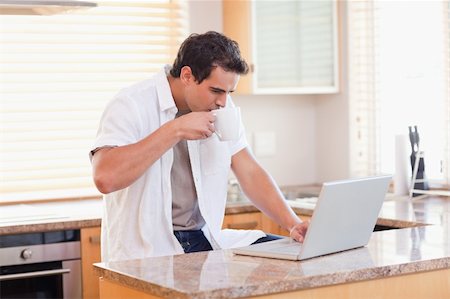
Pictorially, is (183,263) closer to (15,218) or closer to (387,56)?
(15,218)

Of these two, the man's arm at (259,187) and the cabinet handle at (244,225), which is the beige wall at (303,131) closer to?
the cabinet handle at (244,225)

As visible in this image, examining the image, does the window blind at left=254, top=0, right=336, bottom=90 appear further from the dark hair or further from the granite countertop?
the granite countertop

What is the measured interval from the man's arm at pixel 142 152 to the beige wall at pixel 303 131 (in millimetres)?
1798

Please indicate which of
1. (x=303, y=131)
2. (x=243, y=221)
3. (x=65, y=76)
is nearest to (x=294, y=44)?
(x=303, y=131)

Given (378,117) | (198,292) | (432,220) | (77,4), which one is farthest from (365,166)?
(198,292)

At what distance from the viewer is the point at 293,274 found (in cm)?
228

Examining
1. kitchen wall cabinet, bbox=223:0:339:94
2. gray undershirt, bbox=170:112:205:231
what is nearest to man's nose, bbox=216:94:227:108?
gray undershirt, bbox=170:112:205:231

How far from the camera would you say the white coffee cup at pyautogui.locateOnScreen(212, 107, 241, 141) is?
2.79 m

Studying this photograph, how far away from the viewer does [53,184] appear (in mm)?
4230

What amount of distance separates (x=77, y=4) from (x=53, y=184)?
1.10 meters

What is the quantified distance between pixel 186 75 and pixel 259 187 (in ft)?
1.74

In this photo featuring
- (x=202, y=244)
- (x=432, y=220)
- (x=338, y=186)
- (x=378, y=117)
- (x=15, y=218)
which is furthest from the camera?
(x=378, y=117)

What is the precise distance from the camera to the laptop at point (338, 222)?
2416 millimetres

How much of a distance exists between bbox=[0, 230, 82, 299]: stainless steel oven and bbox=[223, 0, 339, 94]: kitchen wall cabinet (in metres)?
1.21
